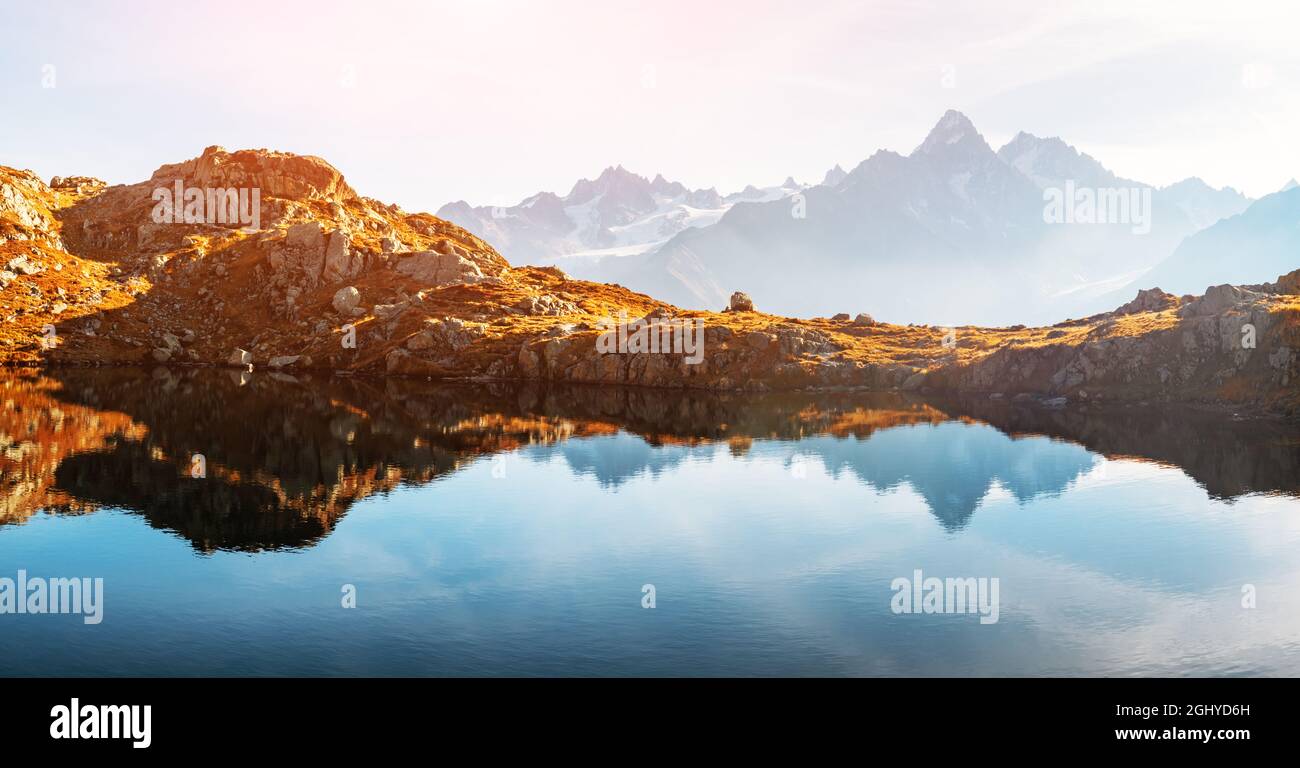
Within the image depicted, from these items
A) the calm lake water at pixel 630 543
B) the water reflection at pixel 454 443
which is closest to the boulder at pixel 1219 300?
the water reflection at pixel 454 443

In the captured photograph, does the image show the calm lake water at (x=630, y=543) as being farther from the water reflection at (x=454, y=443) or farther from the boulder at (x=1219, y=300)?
the boulder at (x=1219, y=300)

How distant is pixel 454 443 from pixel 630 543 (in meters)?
52.8

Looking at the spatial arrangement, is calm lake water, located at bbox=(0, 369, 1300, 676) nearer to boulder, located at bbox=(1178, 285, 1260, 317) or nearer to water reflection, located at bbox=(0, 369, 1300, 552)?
water reflection, located at bbox=(0, 369, 1300, 552)

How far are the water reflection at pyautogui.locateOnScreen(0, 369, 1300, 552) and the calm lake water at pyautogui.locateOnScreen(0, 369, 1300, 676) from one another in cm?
78

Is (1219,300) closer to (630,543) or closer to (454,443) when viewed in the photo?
(454,443)

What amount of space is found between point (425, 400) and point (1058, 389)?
136m

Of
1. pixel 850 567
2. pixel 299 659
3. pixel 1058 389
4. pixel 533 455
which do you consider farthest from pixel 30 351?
pixel 1058 389

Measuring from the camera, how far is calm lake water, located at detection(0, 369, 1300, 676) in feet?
154

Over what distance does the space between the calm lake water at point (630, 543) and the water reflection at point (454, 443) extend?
78 cm

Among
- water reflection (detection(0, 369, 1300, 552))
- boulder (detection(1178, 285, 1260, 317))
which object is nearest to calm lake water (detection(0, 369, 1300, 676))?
water reflection (detection(0, 369, 1300, 552))

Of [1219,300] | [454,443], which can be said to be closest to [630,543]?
[454,443]

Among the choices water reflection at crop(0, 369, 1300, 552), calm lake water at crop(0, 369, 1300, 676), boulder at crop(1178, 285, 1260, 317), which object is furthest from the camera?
boulder at crop(1178, 285, 1260, 317)

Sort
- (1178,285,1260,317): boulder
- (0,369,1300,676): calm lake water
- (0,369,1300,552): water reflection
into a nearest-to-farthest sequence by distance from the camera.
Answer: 1. (0,369,1300,676): calm lake water
2. (0,369,1300,552): water reflection
3. (1178,285,1260,317): boulder

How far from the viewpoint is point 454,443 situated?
377ft
